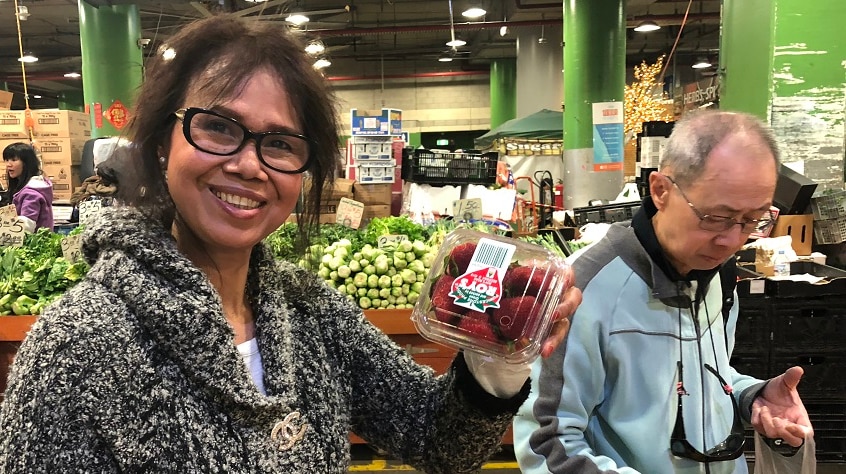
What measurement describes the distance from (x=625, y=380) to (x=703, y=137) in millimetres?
585

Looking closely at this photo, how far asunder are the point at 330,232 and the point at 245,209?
290 centimetres

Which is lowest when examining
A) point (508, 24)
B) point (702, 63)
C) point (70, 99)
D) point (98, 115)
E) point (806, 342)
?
point (806, 342)

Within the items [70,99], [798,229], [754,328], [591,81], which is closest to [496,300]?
[754,328]

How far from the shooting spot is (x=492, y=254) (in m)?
1.04

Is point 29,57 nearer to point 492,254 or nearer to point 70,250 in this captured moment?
point 70,250

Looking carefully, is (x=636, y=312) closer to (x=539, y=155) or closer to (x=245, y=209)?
(x=245, y=209)

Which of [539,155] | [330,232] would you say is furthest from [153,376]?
[539,155]

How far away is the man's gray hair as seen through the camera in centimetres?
135

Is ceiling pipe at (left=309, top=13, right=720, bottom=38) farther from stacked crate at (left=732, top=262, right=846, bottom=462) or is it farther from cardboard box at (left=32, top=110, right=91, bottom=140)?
stacked crate at (left=732, top=262, right=846, bottom=462)

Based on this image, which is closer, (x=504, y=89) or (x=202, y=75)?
(x=202, y=75)

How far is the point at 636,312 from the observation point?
54.7 inches

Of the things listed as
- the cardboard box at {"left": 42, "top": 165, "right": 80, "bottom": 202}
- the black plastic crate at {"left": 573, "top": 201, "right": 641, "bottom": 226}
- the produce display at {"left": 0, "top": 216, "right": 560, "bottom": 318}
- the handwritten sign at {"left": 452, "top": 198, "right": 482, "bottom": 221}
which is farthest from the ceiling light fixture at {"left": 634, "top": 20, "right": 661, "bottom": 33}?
the cardboard box at {"left": 42, "top": 165, "right": 80, "bottom": 202}

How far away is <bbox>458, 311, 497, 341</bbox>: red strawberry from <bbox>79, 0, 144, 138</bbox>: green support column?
741 cm

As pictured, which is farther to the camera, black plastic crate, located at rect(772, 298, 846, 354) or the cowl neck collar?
black plastic crate, located at rect(772, 298, 846, 354)
